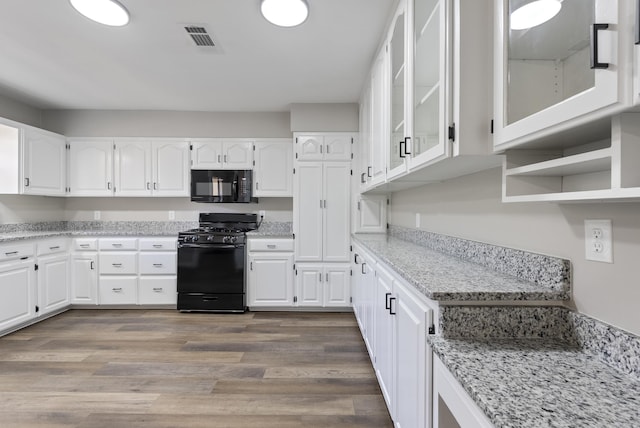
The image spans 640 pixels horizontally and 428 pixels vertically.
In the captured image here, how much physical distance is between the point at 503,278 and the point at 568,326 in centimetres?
27

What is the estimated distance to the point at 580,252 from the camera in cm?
100

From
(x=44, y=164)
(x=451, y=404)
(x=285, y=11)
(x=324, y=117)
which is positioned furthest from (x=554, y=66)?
(x=44, y=164)

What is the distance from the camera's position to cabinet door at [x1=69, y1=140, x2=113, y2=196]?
151 inches

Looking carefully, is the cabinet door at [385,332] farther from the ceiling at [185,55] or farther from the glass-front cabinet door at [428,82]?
the ceiling at [185,55]

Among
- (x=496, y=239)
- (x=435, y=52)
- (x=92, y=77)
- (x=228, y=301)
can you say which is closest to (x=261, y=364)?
(x=228, y=301)

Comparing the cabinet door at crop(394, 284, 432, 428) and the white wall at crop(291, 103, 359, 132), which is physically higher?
the white wall at crop(291, 103, 359, 132)

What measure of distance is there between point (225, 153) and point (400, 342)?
3080mm

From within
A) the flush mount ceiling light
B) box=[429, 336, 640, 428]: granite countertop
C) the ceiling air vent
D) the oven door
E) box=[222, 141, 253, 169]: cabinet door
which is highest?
the ceiling air vent

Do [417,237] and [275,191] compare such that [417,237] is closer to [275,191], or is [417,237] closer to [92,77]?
[275,191]

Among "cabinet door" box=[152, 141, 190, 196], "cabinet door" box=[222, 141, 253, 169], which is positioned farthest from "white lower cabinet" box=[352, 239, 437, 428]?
"cabinet door" box=[152, 141, 190, 196]

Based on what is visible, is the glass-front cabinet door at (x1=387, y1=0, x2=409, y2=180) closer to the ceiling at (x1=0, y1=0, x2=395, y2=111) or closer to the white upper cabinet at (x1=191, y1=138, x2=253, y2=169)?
the ceiling at (x1=0, y1=0, x2=395, y2=111)

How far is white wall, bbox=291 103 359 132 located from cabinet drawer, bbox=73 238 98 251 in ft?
8.51

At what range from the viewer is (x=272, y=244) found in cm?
362

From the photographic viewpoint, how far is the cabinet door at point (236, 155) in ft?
12.5
